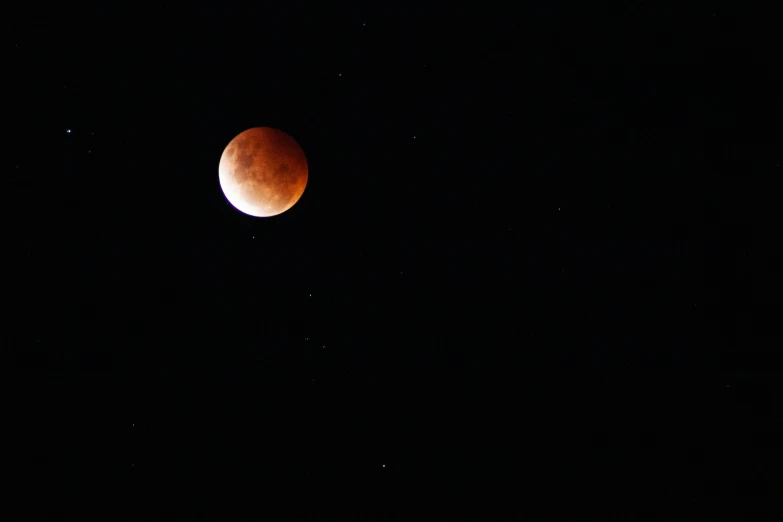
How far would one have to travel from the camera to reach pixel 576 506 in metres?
6.32

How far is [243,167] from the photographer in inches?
137

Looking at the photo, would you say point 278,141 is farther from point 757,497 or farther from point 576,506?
point 757,497

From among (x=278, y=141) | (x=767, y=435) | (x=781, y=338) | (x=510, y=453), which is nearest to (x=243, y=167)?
(x=278, y=141)

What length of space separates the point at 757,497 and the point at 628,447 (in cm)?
142

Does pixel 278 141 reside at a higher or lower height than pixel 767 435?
higher

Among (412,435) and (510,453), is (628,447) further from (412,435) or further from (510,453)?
(412,435)

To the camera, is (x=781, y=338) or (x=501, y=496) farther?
(x=501, y=496)

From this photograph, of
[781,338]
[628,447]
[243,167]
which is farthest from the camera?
[628,447]

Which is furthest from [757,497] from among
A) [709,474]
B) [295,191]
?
[295,191]

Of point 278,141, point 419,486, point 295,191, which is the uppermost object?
point 278,141

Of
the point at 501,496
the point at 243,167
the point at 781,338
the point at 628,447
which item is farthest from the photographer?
the point at 501,496

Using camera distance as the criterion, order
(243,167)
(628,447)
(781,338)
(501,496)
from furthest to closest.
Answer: (501,496)
(628,447)
(781,338)
(243,167)

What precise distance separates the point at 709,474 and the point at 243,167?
6218 millimetres

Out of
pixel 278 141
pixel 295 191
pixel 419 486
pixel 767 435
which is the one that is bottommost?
pixel 419 486
